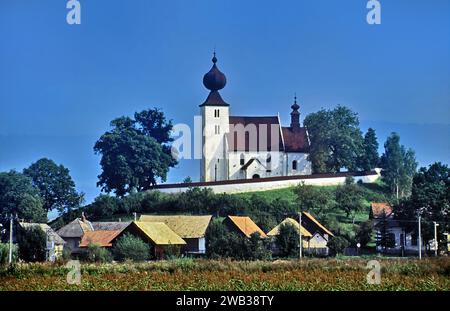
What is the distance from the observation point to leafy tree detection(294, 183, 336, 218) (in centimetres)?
5256

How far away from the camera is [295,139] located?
2608 inches

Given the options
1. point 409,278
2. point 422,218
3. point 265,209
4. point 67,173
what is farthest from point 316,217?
point 409,278

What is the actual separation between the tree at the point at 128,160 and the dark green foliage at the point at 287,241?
18.7 m

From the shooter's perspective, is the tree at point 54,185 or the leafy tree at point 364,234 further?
the tree at point 54,185

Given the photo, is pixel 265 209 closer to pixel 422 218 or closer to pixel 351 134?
pixel 422 218

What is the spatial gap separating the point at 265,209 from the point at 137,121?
14.3 m

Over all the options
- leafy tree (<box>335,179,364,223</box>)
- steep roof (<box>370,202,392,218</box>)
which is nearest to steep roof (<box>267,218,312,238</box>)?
steep roof (<box>370,202,392,218</box>)

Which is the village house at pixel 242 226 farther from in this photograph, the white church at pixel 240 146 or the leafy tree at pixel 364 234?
the white church at pixel 240 146

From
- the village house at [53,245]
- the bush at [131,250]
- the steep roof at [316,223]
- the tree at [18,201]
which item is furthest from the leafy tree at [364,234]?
the tree at [18,201]

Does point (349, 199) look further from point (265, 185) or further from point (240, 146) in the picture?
point (240, 146)

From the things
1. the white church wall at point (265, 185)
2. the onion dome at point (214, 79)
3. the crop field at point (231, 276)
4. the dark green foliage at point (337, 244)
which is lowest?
the crop field at point (231, 276)

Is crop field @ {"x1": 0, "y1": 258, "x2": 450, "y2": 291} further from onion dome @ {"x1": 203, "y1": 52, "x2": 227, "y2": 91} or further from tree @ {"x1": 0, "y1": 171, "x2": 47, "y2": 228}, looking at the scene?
onion dome @ {"x1": 203, "y1": 52, "x2": 227, "y2": 91}

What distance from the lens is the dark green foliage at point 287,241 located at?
39.9 metres

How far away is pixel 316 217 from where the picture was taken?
4950 cm
